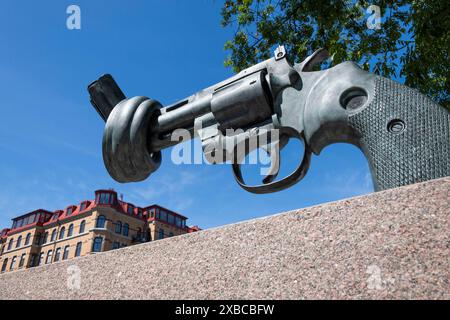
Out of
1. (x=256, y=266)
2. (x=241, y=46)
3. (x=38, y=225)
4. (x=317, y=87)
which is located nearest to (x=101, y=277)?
(x=256, y=266)

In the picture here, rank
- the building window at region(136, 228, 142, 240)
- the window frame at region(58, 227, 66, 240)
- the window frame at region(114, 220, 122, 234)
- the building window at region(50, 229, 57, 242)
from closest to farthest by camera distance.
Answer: the window frame at region(114, 220, 122, 234)
the window frame at region(58, 227, 66, 240)
the building window at region(136, 228, 142, 240)
the building window at region(50, 229, 57, 242)

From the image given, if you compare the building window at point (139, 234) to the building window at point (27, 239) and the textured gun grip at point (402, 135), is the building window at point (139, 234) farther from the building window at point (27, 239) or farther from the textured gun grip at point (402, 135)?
the textured gun grip at point (402, 135)

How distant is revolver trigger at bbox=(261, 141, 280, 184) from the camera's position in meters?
1.30

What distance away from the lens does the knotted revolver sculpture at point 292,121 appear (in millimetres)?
963

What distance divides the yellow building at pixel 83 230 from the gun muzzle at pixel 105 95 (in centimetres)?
1789

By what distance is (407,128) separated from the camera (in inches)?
38.7

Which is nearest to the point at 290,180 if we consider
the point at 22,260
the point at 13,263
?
the point at 22,260

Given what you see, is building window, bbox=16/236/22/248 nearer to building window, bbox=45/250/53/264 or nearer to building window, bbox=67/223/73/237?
building window, bbox=45/250/53/264

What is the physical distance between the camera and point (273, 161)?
132 centimetres

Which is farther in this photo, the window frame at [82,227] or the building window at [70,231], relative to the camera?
the building window at [70,231]

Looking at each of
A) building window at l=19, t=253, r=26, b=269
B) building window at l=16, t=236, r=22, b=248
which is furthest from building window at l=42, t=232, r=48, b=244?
building window at l=16, t=236, r=22, b=248

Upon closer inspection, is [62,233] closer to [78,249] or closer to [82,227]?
[82,227]

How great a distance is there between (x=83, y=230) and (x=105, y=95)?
19841 mm

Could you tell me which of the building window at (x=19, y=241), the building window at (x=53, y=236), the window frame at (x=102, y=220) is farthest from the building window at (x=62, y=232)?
the building window at (x=19, y=241)
